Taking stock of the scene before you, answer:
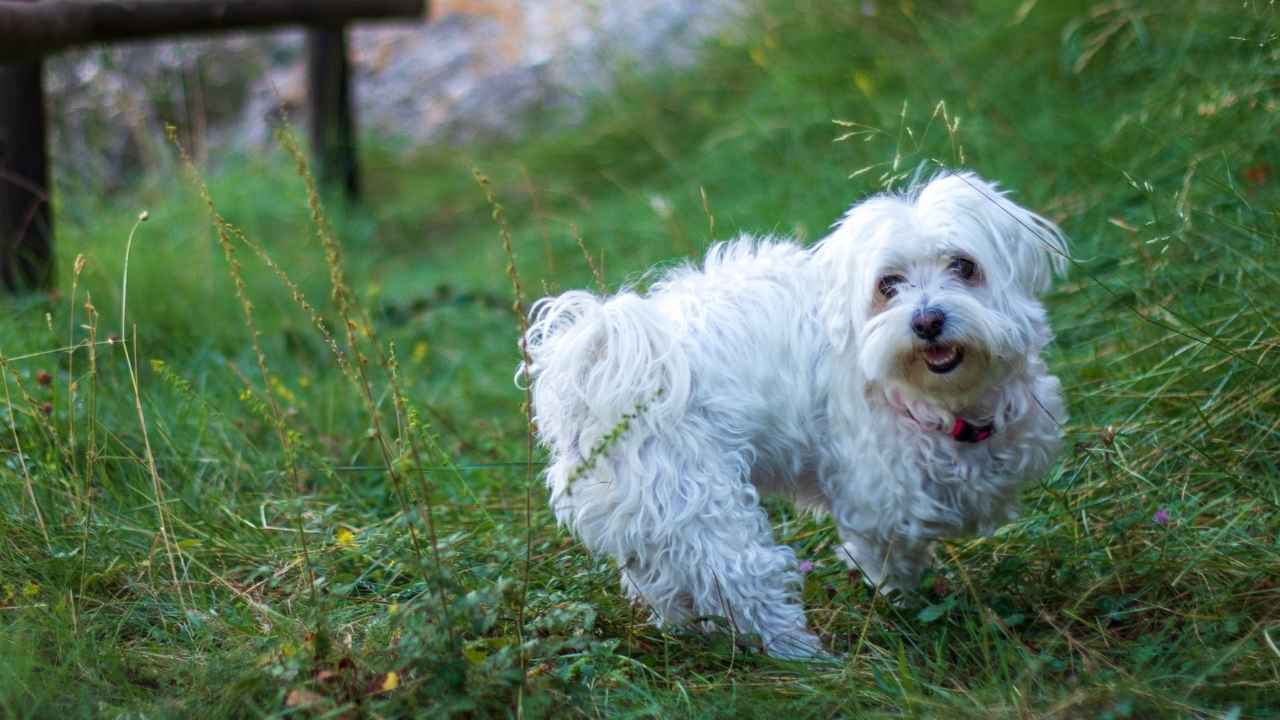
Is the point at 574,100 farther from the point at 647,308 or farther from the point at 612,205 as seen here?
the point at 647,308

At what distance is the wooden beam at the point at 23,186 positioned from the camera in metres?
5.09

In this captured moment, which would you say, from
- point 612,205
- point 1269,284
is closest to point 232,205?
point 612,205

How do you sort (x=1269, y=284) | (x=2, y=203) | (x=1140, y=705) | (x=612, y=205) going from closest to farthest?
1. (x=1140, y=705)
2. (x=1269, y=284)
3. (x=2, y=203)
4. (x=612, y=205)

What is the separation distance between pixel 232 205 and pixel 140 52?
337 cm

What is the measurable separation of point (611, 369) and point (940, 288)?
2.50 feet

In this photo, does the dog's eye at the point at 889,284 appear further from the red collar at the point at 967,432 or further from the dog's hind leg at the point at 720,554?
the dog's hind leg at the point at 720,554

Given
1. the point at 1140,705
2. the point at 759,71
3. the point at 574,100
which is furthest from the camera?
the point at 574,100

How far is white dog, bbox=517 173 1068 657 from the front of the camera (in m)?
2.80

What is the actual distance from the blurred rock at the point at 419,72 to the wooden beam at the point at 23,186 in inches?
119

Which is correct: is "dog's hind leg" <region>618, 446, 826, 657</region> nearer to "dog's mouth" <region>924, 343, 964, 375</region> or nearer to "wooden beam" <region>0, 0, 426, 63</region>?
"dog's mouth" <region>924, 343, 964, 375</region>

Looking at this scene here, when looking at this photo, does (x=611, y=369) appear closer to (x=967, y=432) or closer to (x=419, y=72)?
(x=967, y=432)

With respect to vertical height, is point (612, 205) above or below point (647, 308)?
below

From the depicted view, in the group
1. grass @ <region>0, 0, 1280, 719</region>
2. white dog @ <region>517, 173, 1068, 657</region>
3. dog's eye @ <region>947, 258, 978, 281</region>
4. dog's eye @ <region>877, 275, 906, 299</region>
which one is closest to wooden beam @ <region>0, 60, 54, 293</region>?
grass @ <region>0, 0, 1280, 719</region>

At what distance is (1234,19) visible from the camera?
5.27 metres
